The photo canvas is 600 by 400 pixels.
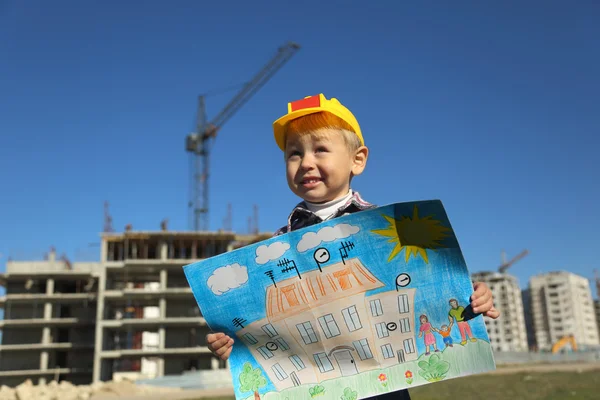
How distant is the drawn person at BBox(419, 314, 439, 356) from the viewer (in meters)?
2.29

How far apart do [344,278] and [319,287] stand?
0.11 meters

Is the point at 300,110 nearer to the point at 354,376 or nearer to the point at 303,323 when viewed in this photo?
the point at 303,323

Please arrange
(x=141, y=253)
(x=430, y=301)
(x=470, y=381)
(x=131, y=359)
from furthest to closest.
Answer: (x=141, y=253)
(x=131, y=359)
(x=470, y=381)
(x=430, y=301)

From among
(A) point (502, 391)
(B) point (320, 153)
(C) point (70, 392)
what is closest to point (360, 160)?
(B) point (320, 153)

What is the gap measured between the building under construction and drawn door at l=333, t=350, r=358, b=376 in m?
56.6

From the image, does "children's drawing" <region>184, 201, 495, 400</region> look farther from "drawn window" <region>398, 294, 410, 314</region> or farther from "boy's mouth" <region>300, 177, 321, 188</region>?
"boy's mouth" <region>300, 177, 321, 188</region>

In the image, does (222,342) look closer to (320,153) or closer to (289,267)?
(289,267)

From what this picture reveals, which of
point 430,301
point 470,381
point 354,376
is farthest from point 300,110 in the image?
point 470,381

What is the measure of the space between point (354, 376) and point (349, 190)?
92cm

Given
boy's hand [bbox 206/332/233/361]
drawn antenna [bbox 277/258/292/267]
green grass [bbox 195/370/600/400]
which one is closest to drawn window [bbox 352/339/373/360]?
drawn antenna [bbox 277/258/292/267]

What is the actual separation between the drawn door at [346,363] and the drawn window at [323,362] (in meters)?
0.05

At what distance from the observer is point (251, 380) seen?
2.40 metres

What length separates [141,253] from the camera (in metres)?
64.2

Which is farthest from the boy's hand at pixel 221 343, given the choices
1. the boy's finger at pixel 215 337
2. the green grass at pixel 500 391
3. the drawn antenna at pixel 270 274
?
the green grass at pixel 500 391
